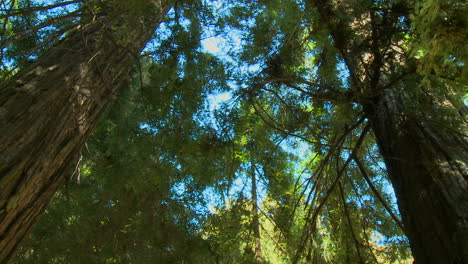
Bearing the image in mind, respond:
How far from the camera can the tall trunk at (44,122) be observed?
1.71 meters

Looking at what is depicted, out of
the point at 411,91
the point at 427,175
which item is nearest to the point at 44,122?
the point at 427,175

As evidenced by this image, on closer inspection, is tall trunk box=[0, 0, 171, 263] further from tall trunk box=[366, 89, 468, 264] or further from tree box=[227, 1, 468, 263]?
tall trunk box=[366, 89, 468, 264]

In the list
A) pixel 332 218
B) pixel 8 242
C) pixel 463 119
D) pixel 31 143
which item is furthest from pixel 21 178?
pixel 332 218

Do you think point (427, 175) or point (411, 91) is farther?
point (411, 91)

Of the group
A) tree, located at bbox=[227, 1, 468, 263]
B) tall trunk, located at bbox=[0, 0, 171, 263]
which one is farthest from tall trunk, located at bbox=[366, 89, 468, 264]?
tall trunk, located at bbox=[0, 0, 171, 263]

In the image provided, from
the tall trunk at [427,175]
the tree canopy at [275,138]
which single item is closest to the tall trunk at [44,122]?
the tree canopy at [275,138]

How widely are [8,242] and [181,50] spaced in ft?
7.49

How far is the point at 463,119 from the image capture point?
6.95 feet

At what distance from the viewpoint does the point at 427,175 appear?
185 centimetres

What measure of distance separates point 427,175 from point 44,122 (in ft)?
7.04

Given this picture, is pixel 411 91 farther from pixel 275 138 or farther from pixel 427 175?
pixel 275 138

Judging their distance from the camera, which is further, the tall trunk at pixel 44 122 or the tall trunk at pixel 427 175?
the tall trunk at pixel 44 122

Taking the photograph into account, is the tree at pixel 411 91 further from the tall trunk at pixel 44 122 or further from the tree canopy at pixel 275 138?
the tall trunk at pixel 44 122

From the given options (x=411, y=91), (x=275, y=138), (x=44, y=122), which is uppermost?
(x=275, y=138)
